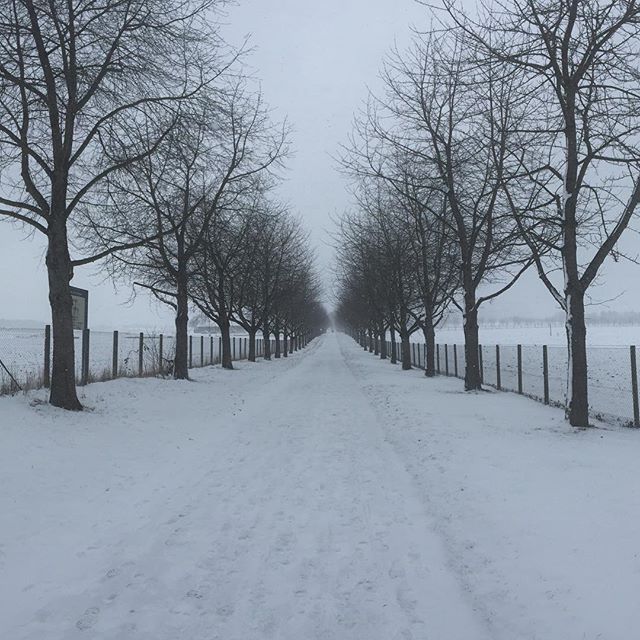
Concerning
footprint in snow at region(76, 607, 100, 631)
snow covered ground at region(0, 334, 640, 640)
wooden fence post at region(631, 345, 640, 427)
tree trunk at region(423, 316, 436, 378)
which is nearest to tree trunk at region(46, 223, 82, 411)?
snow covered ground at region(0, 334, 640, 640)

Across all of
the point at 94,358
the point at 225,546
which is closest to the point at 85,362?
the point at 225,546

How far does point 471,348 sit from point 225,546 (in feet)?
40.3

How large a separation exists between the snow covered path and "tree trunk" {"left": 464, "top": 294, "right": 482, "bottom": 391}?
24.9 feet

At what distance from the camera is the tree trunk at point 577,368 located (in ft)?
29.3

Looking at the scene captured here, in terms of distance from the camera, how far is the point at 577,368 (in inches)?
356

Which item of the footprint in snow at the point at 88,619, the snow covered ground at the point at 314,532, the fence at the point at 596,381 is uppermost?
the fence at the point at 596,381

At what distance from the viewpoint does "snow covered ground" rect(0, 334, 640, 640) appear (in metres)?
3.24

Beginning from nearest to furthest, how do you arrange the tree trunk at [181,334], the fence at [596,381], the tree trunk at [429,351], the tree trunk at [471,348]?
the fence at [596,381] < the tree trunk at [471,348] < the tree trunk at [181,334] < the tree trunk at [429,351]

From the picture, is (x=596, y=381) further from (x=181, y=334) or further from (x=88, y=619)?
(x=88, y=619)

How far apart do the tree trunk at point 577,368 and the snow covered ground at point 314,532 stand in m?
0.37

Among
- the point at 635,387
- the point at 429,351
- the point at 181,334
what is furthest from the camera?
the point at 429,351

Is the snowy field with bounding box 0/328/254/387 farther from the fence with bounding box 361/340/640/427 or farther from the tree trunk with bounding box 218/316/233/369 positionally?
the fence with bounding box 361/340/640/427

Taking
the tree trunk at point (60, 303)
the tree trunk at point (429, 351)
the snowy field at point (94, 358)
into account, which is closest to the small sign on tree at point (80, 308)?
the snowy field at point (94, 358)

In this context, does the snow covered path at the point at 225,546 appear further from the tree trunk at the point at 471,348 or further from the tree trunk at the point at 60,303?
the tree trunk at the point at 471,348
